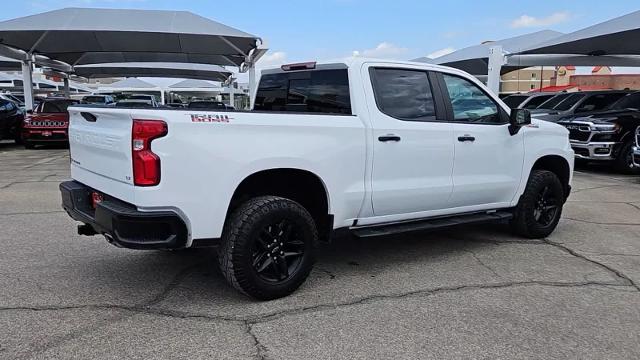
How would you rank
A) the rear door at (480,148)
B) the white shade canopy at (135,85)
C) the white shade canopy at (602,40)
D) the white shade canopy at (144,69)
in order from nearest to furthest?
the rear door at (480,148)
the white shade canopy at (602,40)
the white shade canopy at (144,69)
the white shade canopy at (135,85)

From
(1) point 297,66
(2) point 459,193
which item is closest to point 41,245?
(1) point 297,66

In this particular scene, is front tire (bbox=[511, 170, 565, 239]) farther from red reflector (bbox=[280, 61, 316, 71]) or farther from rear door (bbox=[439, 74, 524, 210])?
red reflector (bbox=[280, 61, 316, 71])

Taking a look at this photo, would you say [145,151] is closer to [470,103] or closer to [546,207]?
[470,103]

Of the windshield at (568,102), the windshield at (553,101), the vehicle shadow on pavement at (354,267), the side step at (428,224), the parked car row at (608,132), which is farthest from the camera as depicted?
the windshield at (553,101)

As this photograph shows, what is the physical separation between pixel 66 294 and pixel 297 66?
112 inches


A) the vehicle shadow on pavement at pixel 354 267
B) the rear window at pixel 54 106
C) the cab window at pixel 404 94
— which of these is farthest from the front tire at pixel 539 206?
the rear window at pixel 54 106

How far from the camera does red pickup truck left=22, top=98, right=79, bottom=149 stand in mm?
16969

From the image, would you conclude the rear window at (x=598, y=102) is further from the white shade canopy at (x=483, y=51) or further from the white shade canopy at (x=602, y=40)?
the white shade canopy at (x=483, y=51)

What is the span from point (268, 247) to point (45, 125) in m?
15.5

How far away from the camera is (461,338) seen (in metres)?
3.59

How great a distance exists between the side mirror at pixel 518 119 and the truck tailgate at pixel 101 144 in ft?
12.4

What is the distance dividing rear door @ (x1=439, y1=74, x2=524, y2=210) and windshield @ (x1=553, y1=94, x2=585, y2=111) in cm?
1007

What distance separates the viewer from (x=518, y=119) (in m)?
5.54

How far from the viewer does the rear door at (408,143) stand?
15.3 ft
